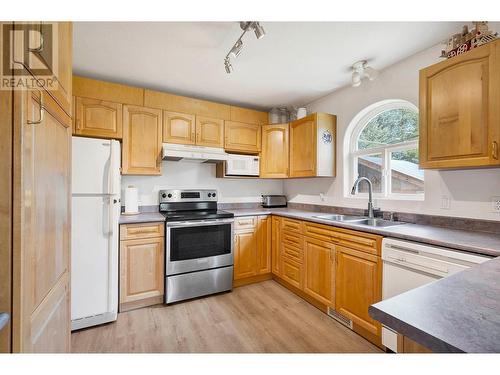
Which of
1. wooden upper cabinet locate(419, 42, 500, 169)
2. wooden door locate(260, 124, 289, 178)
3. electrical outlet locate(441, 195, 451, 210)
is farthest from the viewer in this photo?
wooden door locate(260, 124, 289, 178)

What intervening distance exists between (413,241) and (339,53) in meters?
1.61

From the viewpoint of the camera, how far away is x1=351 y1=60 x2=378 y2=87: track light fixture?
2250mm

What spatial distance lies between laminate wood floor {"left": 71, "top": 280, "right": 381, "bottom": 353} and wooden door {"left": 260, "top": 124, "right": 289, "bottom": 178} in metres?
1.60

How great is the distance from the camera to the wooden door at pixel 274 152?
3.31m

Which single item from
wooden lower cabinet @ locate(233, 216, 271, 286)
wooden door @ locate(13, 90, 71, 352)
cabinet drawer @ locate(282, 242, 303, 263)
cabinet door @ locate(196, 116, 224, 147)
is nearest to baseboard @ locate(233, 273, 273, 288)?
wooden lower cabinet @ locate(233, 216, 271, 286)

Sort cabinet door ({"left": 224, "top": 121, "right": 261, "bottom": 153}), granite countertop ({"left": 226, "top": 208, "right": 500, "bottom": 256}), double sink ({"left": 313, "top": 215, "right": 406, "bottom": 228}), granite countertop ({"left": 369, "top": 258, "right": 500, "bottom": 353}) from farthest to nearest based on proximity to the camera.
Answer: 1. cabinet door ({"left": 224, "top": 121, "right": 261, "bottom": 153})
2. double sink ({"left": 313, "top": 215, "right": 406, "bottom": 228})
3. granite countertop ({"left": 226, "top": 208, "right": 500, "bottom": 256})
4. granite countertop ({"left": 369, "top": 258, "right": 500, "bottom": 353})

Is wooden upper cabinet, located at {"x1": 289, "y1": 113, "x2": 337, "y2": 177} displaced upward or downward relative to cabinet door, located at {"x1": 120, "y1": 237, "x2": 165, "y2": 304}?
upward

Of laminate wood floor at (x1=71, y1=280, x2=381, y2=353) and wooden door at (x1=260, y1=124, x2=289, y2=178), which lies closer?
laminate wood floor at (x1=71, y1=280, x2=381, y2=353)

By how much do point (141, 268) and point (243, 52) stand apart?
7.22 ft

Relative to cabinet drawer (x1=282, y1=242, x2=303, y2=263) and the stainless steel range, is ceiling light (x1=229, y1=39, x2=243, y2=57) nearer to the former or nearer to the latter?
the stainless steel range

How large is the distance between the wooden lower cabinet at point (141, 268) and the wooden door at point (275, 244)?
131 cm

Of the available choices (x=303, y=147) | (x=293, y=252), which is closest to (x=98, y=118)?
(x=303, y=147)

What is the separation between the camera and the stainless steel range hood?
2664mm

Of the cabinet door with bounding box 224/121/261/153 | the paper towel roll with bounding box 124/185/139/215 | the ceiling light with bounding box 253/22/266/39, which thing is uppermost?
the ceiling light with bounding box 253/22/266/39
